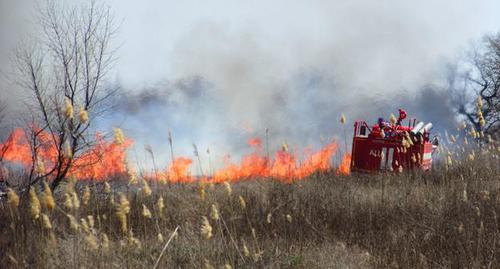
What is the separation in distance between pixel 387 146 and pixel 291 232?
7.55 metres

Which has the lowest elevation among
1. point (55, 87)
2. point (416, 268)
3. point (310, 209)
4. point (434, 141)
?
point (416, 268)

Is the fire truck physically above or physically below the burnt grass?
above

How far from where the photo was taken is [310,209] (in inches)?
296

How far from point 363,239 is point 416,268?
1.52 metres

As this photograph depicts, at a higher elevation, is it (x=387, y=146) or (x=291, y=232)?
(x=387, y=146)

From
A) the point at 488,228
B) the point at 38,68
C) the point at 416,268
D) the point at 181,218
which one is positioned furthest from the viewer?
the point at 38,68

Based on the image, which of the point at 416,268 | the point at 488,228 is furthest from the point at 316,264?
the point at 488,228

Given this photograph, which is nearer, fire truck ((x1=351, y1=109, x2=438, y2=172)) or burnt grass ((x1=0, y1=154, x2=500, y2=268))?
burnt grass ((x1=0, y1=154, x2=500, y2=268))

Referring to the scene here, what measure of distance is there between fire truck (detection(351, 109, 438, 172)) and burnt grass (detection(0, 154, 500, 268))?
318 centimetres

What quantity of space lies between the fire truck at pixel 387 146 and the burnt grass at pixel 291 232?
10.4 feet

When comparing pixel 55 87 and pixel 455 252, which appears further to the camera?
pixel 55 87

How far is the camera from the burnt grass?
5.14 meters

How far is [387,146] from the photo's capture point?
1390 centimetres

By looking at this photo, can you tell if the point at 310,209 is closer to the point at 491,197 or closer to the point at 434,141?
the point at 491,197
